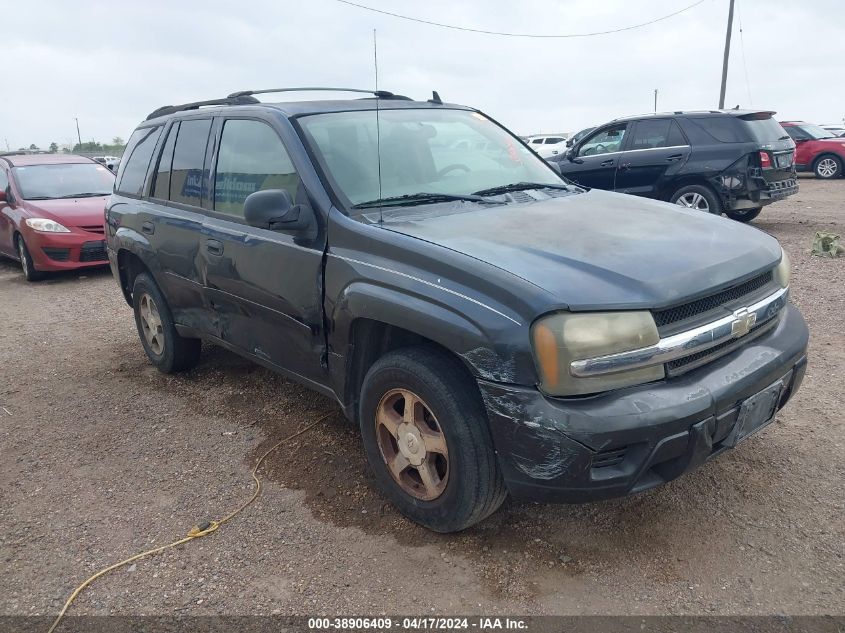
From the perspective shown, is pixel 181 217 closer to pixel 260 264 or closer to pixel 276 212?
pixel 260 264

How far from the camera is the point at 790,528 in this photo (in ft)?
9.59

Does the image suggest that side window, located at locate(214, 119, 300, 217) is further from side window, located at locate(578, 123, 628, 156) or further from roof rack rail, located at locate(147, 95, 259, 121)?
side window, located at locate(578, 123, 628, 156)

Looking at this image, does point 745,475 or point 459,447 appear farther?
point 745,475

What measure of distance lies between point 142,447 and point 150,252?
1367 millimetres

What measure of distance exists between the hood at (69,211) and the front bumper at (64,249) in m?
0.15

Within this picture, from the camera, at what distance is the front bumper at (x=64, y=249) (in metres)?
8.81

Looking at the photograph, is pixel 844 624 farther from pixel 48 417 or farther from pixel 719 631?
pixel 48 417

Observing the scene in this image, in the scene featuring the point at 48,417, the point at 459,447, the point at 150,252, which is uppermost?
the point at 150,252

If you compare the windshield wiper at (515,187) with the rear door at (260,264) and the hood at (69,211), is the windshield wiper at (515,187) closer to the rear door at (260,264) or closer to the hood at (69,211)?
the rear door at (260,264)

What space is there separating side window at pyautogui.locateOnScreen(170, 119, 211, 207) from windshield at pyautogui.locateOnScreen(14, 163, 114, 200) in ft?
19.8

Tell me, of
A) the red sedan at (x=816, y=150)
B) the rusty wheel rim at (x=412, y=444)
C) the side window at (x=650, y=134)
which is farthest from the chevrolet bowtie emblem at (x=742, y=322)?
the red sedan at (x=816, y=150)

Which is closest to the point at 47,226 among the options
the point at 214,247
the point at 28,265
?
the point at 28,265

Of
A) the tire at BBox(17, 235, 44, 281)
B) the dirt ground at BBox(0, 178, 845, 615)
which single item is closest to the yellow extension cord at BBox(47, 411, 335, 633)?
the dirt ground at BBox(0, 178, 845, 615)

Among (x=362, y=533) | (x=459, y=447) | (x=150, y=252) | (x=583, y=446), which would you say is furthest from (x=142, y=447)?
(x=583, y=446)
